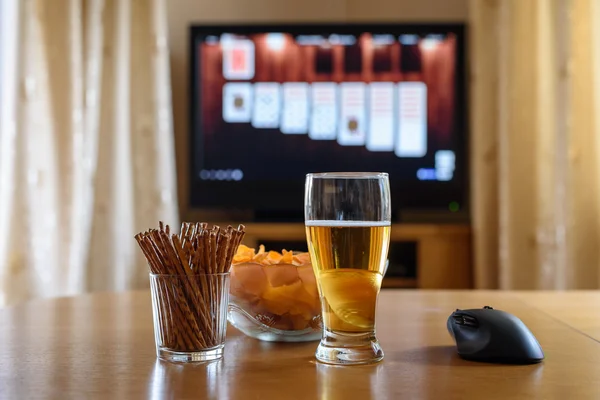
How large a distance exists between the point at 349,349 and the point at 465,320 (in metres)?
0.12

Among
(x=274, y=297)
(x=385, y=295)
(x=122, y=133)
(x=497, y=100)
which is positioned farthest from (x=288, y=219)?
(x=274, y=297)

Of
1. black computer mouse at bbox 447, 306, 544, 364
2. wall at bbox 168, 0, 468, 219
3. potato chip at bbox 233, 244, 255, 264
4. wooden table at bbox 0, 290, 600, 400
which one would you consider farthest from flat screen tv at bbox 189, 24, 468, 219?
black computer mouse at bbox 447, 306, 544, 364

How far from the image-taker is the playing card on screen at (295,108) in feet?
10.2

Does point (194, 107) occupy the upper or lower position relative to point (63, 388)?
upper

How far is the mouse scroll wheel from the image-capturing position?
70 cm

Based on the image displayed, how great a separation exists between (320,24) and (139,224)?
3.63 feet

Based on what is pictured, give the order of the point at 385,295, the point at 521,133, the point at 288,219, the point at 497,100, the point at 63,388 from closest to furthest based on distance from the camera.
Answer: the point at 63,388
the point at 385,295
the point at 521,133
the point at 497,100
the point at 288,219

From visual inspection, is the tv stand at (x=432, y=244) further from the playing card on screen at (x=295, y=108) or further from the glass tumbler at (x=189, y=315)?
the glass tumbler at (x=189, y=315)

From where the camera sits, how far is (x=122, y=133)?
2953mm

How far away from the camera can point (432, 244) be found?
117 inches

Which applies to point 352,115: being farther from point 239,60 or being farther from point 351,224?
point 351,224

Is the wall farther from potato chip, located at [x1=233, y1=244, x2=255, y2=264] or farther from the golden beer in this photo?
the golden beer

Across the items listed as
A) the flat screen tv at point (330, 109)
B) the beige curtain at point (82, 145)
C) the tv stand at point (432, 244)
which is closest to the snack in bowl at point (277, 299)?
the beige curtain at point (82, 145)

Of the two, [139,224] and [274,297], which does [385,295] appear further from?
[139,224]
